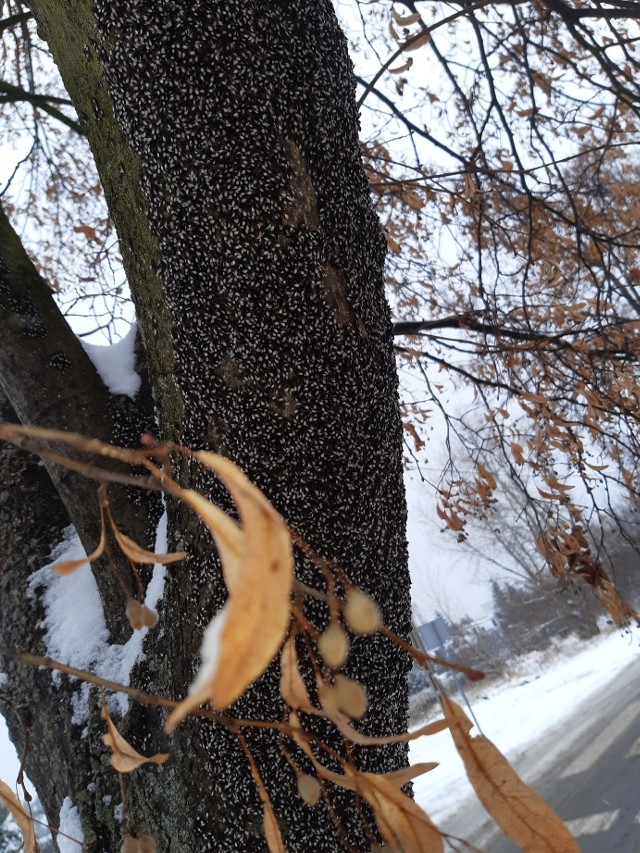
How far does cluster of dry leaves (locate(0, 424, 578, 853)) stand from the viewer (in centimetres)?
22

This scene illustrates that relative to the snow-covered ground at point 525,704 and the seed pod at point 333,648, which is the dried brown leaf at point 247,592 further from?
the snow-covered ground at point 525,704

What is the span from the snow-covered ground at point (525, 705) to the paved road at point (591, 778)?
36cm

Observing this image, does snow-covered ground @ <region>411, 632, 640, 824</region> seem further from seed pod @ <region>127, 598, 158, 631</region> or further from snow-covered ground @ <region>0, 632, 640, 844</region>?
seed pod @ <region>127, 598, 158, 631</region>

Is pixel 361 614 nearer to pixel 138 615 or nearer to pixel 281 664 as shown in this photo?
pixel 281 664

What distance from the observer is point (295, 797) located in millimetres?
915

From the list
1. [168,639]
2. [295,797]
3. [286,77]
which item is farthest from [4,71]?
[295,797]

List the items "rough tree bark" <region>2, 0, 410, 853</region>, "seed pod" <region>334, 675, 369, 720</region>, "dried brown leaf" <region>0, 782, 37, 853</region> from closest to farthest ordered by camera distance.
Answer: "seed pod" <region>334, 675, 369, 720</region>, "dried brown leaf" <region>0, 782, 37, 853</region>, "rough tree bark" <region>2, 0, 410, 853</region>

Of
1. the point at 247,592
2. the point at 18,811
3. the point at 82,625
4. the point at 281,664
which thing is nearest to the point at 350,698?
the point at 281,664

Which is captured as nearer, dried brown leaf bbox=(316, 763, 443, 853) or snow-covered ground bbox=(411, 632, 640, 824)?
dried brown leaf bbox=(316, 763, 443, 853)

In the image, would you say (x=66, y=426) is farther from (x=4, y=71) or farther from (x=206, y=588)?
(x=4, y=71)

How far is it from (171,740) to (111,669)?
0.19 metres

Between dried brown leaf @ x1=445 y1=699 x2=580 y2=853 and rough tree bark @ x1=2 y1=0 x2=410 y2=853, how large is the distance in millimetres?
522

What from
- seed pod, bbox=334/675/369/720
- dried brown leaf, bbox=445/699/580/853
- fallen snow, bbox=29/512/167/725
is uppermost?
fallen snow, bbox=29/512/167/725

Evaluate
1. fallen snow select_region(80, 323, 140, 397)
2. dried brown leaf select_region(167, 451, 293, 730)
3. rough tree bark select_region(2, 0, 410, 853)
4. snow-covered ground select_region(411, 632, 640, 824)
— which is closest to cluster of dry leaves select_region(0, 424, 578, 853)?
dried brown leaf select_region(167, 451, 293, 730)
